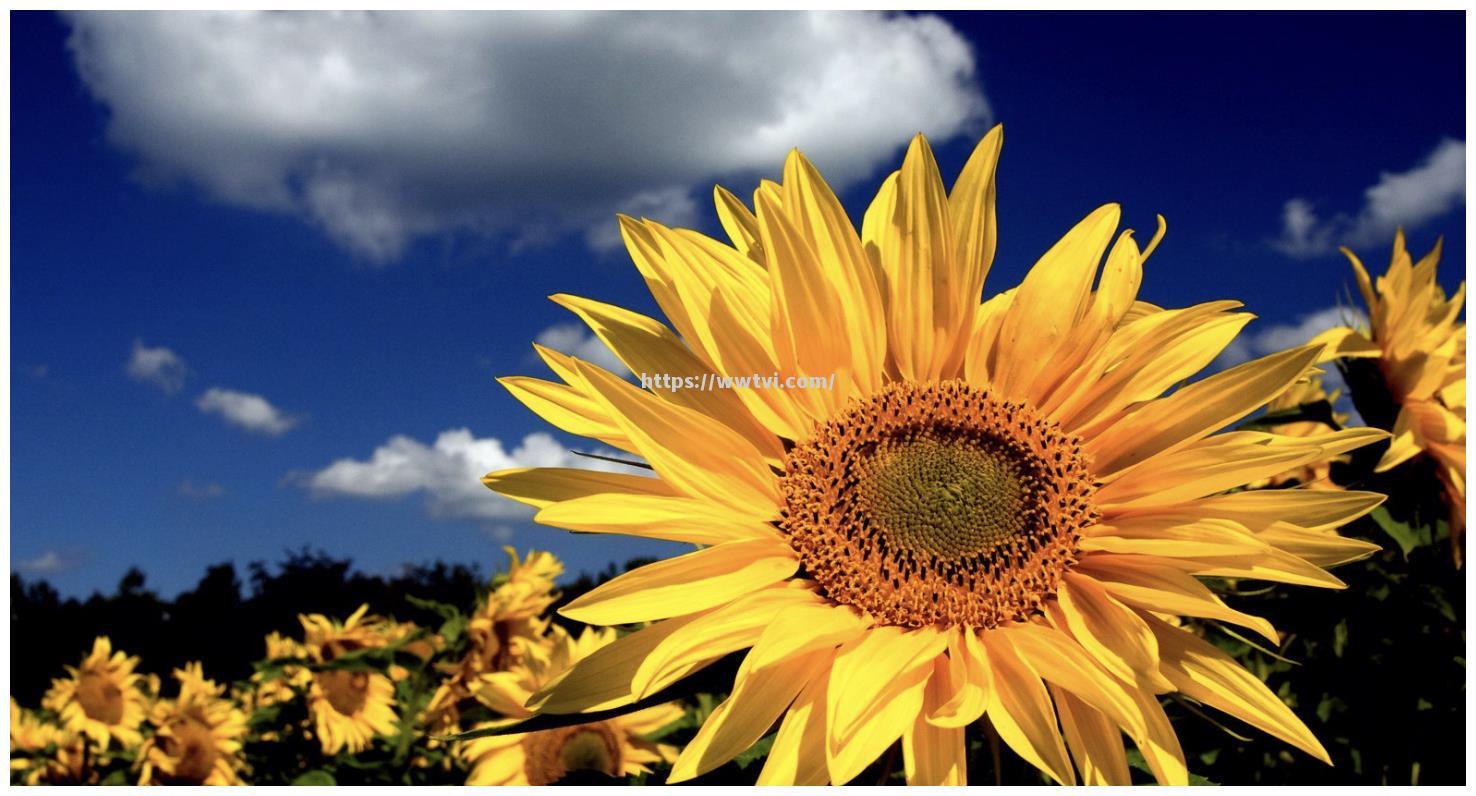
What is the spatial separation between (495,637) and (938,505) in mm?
3828

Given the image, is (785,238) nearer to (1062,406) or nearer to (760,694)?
(1062,406)

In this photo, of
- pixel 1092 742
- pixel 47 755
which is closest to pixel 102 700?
pixel 47 755

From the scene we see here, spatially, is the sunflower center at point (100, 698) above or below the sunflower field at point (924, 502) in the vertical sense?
below

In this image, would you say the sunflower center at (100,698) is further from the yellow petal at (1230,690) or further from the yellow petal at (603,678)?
the yellow petal at (1230,690)

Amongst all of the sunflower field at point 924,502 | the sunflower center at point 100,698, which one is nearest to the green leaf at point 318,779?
the sunflower field at point 924,502

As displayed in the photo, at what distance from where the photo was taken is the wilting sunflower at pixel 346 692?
20.5ft

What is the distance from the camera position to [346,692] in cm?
673

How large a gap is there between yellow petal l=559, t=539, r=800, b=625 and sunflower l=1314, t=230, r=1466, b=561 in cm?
217

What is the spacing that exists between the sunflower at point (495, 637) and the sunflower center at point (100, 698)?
569cm

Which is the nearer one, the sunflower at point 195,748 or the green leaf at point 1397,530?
the green leaf at point 1397,530

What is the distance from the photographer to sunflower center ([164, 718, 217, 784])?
7277 mm

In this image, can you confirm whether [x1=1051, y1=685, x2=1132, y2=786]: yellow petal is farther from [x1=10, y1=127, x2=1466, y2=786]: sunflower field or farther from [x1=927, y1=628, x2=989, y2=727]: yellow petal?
[x1=927, y1=628, x2=989, y2=727]: yellow petal
